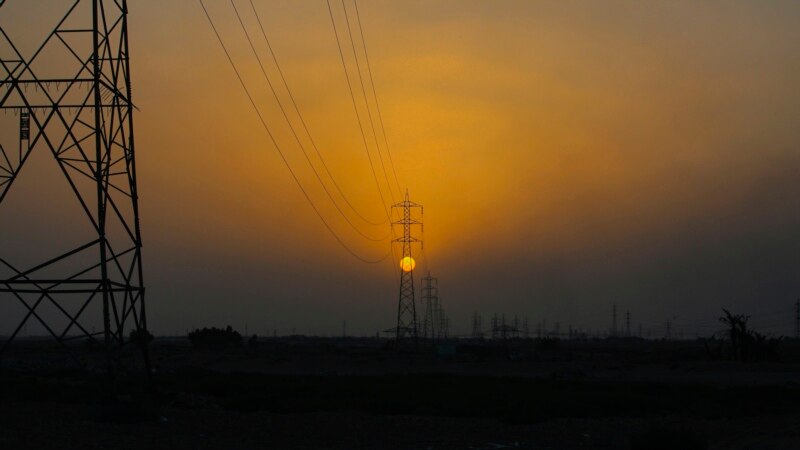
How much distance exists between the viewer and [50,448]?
26094 mm

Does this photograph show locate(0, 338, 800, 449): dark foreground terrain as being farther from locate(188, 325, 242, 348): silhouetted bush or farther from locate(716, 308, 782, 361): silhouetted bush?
locate(188, 325, 242, 348): silhouetted bush

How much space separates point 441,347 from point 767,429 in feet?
320

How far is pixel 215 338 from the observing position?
15812cm

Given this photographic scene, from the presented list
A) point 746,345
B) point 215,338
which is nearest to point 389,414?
point 746,345

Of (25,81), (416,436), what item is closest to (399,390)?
(416,436)

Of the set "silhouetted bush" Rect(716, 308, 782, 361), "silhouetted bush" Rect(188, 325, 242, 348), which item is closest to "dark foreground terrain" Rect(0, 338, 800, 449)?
"silhouetted bush" Rect(716, 308, 782, 361)

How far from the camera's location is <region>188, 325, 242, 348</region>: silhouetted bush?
6043 inches

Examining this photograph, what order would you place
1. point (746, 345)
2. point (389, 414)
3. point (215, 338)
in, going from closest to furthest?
point (389, 414), point (746, 345), point (215, 338)

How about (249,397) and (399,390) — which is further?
(399,390)

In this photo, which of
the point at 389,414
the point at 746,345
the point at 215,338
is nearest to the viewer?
the point at 389,414

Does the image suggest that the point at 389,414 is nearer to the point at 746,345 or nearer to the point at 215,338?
the point at 746,345

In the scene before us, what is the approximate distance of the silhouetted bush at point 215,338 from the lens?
154 meters

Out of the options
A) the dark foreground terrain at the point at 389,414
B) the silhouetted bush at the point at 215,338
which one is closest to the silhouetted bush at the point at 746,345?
the dark foreground terrain at the point at 389,414

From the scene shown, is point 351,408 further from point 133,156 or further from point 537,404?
point 133,156
